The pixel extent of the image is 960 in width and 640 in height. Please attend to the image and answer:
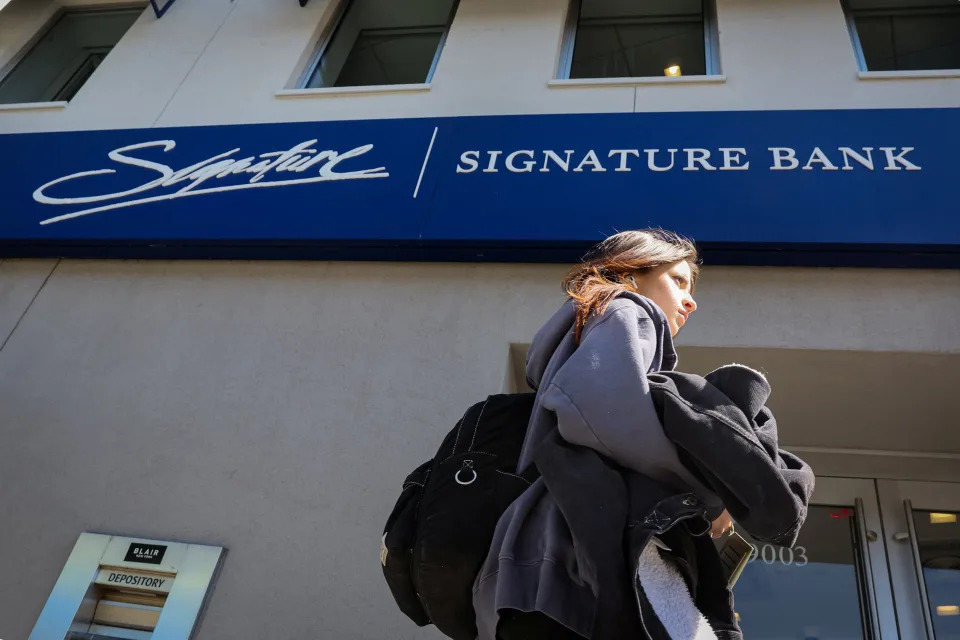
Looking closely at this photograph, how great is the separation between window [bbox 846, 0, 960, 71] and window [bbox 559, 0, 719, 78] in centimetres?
95

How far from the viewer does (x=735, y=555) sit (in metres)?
1.96

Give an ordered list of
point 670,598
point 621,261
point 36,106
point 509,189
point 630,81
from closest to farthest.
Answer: point 670,598, point 621,261, point 509,189, point 630,81, point 36,106

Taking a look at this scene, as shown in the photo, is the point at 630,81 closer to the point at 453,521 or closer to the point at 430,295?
the point at 430,295

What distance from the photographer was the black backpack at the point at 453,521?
1719 mm

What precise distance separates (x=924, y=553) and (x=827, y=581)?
50 cm

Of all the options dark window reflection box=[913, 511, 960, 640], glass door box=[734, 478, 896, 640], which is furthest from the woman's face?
dark window reflection box=[913, 511, 960, 640]

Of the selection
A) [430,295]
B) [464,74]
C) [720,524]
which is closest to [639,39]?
[464,74]

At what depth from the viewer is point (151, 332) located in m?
4.48

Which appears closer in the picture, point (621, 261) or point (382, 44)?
point (621, 261)

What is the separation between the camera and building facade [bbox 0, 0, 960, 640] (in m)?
3.76

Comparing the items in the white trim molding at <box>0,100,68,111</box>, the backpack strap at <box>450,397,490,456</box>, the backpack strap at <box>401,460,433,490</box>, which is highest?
the white trim molding at <box>0,100,68,111</box>

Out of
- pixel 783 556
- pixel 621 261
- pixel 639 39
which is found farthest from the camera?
pixel 639 39

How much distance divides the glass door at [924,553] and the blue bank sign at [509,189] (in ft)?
3.99

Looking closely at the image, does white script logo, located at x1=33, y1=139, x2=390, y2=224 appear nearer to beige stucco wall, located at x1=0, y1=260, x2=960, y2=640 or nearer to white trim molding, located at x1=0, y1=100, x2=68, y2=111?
beige stucco wall, located at x1=0, y1=260, x2=960, y2=640
